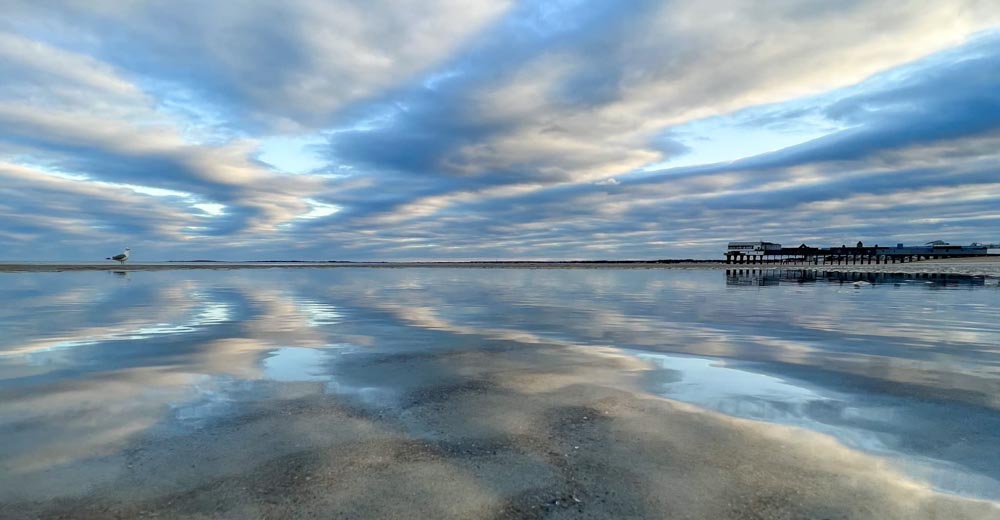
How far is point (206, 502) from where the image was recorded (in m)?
4.02

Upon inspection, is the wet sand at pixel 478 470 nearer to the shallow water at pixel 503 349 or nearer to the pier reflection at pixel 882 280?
the shallow water at pixel 503 349

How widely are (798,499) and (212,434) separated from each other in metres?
6.07

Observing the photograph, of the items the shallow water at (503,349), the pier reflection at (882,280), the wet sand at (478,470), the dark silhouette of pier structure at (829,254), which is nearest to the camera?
→ the wet sand at (478,470)

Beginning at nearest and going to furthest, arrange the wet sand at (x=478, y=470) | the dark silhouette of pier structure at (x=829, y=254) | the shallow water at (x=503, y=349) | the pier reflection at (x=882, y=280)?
1. the wet sand at (x=478, y=470)
2. the shallow water at (x=503, y=349)
3. the pier reflection at (x=882, y=280)
4. the dark silhouette of pier structure at (x=829, y=254)

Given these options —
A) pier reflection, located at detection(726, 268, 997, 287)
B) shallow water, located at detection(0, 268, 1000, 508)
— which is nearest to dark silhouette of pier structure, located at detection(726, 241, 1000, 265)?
pier reflection, located at detection(726, 268, 997, 287)

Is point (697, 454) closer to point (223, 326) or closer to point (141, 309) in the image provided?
point (223, 326)

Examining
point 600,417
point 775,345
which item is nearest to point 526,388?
point 600,417

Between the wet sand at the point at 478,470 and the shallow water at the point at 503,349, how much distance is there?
1.09ft

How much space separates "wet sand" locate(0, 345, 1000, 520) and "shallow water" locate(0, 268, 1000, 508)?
1.09 feet

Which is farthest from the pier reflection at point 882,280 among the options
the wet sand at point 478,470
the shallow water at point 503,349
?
the wet sand at point 478,470

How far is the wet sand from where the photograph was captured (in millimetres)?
3932

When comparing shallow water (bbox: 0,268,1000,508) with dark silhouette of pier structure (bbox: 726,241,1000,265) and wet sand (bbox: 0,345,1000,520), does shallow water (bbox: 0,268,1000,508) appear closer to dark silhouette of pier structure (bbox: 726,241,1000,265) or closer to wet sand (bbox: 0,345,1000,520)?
wet sand (bbox: 0,345,1000,520)

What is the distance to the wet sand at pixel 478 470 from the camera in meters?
3.93

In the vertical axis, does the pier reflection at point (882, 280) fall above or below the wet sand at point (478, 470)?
above
